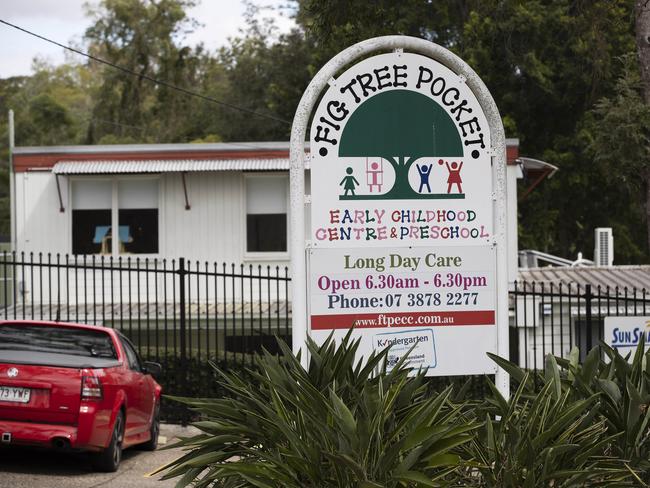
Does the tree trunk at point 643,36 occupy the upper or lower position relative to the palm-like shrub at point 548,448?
upper

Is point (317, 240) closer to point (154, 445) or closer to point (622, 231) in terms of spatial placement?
point (154, 445)

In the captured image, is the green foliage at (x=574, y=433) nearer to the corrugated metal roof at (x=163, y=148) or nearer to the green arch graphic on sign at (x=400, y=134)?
the green arch graphic on sign at (x=400, y=134)

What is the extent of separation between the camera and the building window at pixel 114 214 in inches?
793

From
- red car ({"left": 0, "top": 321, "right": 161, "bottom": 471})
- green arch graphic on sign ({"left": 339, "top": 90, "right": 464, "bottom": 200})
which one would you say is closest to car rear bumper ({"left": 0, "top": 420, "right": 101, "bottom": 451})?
red car ({"left": 0, "top": 321, "right": 161, "bottom": 471})

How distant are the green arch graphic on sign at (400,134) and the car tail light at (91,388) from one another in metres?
4.16

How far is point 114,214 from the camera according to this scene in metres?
20.2

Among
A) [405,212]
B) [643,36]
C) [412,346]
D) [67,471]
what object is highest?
[643,36]

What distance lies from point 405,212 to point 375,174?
333 millimetres

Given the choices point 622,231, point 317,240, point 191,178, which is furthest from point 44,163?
point 622,231

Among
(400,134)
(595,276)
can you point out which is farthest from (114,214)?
(400,134)

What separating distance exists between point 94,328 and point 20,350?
3.35 feet

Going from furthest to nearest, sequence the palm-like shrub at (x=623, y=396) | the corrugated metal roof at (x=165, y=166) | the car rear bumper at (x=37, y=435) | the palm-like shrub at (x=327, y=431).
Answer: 1. the corrugated metal roof at (x=165, y=166)
2. the car rear bumper at (x=37, y=435)
3. the palm-like shrub at (x=623, y=396)
4. the palm-like shrub at (x=327, y=431)

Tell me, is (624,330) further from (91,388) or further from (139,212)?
(139,212)

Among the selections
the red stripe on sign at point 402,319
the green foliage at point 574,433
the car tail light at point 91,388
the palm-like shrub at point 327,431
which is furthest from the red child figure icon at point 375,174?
the car tail light at point 91,388
